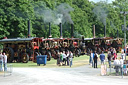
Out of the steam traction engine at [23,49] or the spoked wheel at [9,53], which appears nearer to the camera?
the steam traction engine at [23,49]

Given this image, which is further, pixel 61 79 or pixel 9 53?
pixel 9 53

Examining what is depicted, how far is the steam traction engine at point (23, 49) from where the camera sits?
130ft

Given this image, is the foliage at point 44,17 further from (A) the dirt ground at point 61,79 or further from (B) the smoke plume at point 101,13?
(A) the dirt ground at point 61,79

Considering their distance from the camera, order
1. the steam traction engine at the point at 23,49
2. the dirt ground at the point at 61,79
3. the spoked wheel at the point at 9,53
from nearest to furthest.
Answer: the dirt ground at the point at 61,79, the steam traction engine at the point at 23,49, the spoked wheel at the point at 9,53

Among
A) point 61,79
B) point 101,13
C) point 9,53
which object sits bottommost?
Answer: point 61,79

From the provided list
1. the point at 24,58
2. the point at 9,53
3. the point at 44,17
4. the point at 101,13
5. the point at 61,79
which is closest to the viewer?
the point at 61,79

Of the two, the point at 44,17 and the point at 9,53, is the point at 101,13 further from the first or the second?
the point at 9,53

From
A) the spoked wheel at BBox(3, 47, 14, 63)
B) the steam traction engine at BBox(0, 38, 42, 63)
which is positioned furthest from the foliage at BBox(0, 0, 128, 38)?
the spoked wheel at BBox(3, 47, 14, 63)

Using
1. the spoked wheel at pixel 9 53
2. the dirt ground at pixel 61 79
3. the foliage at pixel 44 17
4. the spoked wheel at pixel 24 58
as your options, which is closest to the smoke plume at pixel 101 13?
the foliage at pixel 44 17

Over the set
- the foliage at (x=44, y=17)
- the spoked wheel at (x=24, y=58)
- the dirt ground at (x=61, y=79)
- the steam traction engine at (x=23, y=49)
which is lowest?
the dirt ground at (x=61, y=79)

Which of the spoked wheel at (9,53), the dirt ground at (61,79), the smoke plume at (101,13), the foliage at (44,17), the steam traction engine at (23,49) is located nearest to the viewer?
the dirt ground at (61,79)

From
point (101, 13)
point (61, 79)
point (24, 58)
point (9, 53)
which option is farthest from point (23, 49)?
point (101, 13)

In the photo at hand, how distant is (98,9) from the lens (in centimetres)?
9794

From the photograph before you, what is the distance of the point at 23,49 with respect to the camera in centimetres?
4053
